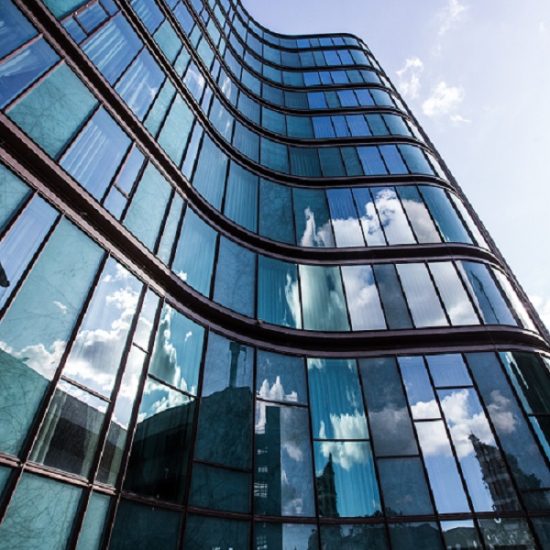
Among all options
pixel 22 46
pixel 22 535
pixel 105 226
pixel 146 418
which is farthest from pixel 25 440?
pixel 22 46

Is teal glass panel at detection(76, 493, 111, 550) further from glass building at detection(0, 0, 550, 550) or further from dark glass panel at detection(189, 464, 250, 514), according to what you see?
dark glass panel at detection(189, 464, 250, 514)

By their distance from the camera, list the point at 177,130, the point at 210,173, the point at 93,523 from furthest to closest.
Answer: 1. the point at 210,173
2. the point at 177,130
3. the point at 93,523

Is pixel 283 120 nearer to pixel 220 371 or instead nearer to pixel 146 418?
pixel 220 371

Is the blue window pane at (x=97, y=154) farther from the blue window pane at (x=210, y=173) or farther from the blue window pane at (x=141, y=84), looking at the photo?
the blue window pane at (x=210, y=173)

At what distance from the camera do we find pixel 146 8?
49.2ft

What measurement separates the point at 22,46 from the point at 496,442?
15.7m

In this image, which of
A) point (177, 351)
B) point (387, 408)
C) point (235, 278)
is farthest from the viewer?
point (235, 278)

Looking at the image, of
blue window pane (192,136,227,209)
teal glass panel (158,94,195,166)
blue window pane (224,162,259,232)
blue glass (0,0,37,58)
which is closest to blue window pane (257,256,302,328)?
blue window pane (224,162,259,232)

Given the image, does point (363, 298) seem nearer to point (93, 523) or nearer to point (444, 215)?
point (444, 215)

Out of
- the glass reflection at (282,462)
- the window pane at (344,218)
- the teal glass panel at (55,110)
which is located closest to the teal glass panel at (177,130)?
the teal glass panel at (55,110)

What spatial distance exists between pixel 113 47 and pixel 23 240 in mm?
8146

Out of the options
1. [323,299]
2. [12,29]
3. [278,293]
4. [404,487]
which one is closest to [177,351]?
[278,293]

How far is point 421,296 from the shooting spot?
14.5m

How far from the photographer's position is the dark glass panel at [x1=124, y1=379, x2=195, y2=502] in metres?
8.34
